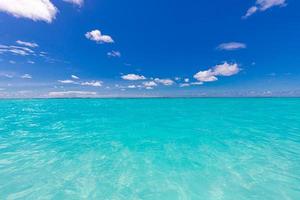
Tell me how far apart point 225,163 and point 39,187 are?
28.2 ft

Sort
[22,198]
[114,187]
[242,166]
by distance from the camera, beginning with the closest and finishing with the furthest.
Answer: [22,198] < [114,187] < [242,166]

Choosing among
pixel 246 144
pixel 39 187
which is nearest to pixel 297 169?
pixel 246 144

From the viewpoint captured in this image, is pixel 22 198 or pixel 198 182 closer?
pixel 22 198

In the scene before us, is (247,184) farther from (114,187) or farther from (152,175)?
(114,187)

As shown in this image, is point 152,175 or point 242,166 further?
point 242,166

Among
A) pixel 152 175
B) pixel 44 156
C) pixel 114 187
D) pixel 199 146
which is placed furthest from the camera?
pixel 199 146

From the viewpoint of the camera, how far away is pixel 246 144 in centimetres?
1238

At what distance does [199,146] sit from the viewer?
1198 cm

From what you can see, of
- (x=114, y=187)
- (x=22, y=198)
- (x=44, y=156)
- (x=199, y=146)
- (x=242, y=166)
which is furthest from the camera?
(x=199, y=146)

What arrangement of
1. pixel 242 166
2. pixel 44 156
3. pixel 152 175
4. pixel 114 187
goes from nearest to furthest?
pixel 114 187 < pixel 152 175 < pixel 242 166 < pixel 44 156

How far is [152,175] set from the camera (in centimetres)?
775

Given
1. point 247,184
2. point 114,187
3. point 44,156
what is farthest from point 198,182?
point 44,156

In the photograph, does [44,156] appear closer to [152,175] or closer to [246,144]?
[152,175]

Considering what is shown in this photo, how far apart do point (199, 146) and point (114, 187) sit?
23.4ft
